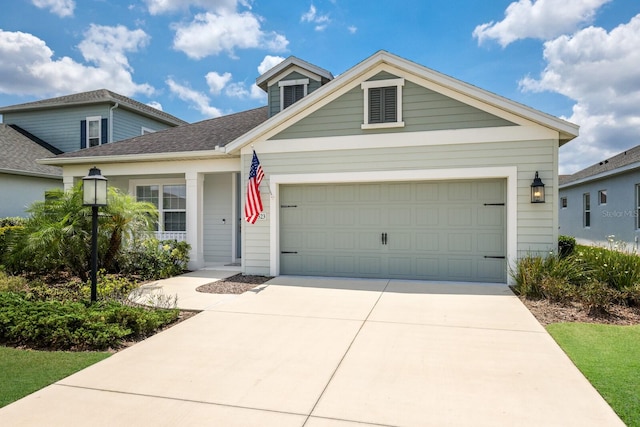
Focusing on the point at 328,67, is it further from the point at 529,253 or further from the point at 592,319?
the point at 592,319

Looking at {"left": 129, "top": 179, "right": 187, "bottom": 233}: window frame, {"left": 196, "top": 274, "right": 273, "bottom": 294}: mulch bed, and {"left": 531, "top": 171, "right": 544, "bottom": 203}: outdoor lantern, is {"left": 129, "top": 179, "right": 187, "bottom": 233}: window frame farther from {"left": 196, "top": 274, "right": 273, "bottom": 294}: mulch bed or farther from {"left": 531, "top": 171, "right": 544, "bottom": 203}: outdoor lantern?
{"left": 531, "top": 171, "right": 544, "bottom": 203}: outdoor lantern

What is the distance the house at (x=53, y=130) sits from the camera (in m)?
13.9

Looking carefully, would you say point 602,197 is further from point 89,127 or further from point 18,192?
point 18,192

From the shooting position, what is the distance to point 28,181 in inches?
561

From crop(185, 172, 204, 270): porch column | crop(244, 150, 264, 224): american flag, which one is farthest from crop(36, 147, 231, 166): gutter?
crop(244, 150, 264, 224): american flag

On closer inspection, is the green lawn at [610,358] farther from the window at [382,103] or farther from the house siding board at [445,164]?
the window at [382,103]

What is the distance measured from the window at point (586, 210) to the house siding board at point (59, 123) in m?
22.3

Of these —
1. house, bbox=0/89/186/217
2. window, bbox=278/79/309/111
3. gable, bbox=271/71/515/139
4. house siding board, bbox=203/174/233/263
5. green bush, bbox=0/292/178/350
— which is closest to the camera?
green bush, bbox=0/292/178/350

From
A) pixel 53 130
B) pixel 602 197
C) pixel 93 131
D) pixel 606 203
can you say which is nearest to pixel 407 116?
pixel 606 203

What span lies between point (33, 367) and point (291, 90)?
9.50m

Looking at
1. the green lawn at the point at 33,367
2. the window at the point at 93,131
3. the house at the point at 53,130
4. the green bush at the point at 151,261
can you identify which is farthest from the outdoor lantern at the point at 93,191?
the window at the point at 93,131

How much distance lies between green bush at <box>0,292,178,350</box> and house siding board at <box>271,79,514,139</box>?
5.33 metres

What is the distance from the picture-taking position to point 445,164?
8.04 metres

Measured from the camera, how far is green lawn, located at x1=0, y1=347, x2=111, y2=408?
3459mm
